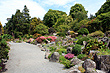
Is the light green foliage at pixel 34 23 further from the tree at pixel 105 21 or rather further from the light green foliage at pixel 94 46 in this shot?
the light green foliage at pixel 94 46

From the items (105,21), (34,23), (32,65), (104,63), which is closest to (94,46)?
(104,63)

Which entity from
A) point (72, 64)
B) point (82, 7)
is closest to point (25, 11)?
point (82, 7)

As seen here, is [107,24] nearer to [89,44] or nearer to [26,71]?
[89,44]

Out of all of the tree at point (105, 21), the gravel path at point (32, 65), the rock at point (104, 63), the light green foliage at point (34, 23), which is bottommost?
the gravel path at point (32, 65)

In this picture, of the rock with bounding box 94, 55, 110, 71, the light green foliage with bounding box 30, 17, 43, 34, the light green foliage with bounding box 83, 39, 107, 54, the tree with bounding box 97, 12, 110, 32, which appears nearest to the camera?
the rock with bounding box 94, 55, 110, 71

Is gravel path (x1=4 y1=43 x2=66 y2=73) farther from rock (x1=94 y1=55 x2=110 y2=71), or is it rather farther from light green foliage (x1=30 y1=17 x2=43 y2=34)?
light green foliage (x1=30 y1=17 x2=43 y2=34)

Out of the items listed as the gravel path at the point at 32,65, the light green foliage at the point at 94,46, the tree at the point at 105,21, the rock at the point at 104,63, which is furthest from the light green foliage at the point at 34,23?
the rock at the point at 104,63

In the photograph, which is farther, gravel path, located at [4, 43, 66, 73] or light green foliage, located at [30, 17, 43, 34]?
light green foliage, located at [30, 17, 43, 34]

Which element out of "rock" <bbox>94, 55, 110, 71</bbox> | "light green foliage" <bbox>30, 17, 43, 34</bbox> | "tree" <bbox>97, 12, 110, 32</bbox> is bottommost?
"rock" <bbox>94, 55, 110, 71</bbox>

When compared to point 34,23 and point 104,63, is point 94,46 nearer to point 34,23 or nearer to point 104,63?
point 104,63

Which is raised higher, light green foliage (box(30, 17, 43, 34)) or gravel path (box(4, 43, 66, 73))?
light green foliage (box(30, 17, 43, 34))

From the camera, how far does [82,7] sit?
48.8 m

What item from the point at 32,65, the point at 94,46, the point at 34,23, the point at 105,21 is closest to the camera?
the point at 32,65

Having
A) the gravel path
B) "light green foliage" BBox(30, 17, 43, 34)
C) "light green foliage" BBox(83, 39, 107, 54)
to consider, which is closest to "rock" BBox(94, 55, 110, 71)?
the gravel path
